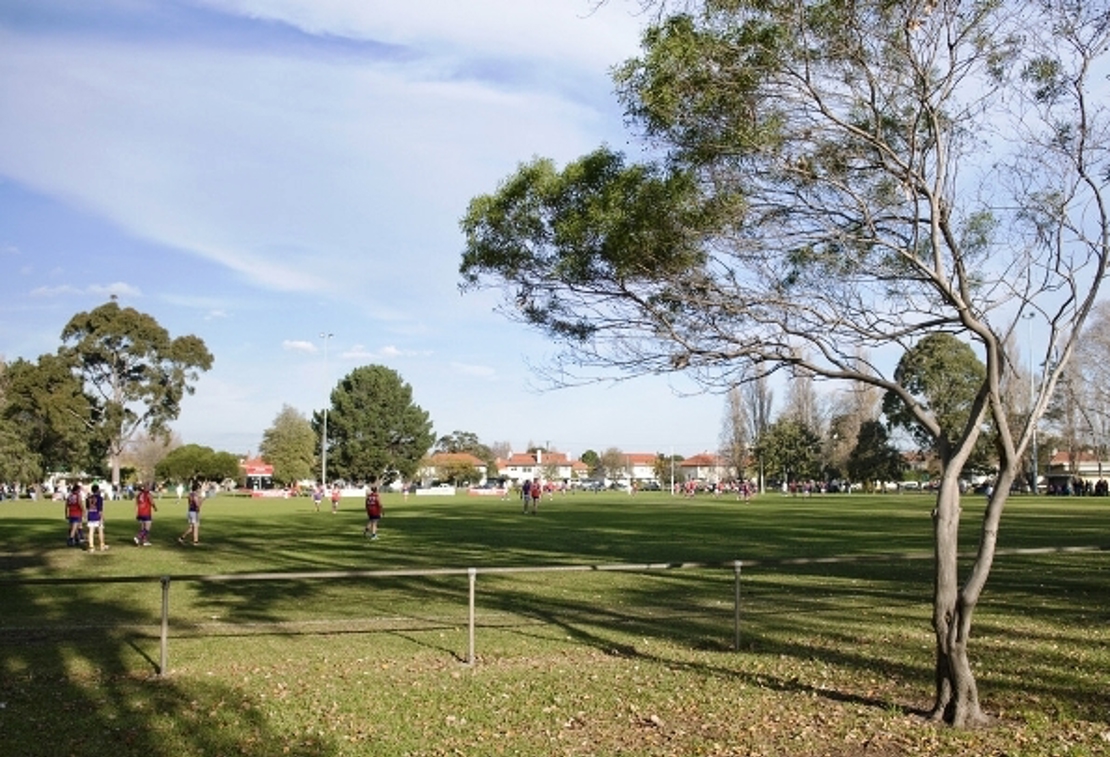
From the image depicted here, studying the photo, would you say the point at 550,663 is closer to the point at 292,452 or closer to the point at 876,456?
the point at 876,456

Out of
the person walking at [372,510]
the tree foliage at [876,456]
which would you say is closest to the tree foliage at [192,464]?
the tree foliage at [876,456]

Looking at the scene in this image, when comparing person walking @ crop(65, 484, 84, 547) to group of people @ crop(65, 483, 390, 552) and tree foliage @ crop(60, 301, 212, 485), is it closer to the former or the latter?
group of people @ crop(65, 483, 390, 552)

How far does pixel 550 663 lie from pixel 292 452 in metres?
104

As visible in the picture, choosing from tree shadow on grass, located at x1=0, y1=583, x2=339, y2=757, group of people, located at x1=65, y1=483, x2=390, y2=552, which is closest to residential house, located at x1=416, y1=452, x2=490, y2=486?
group of people, located at x1=65, y1=483, x2=390, y2=552

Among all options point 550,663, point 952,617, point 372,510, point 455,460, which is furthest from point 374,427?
point 952,617

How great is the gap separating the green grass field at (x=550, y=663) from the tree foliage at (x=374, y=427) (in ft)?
276

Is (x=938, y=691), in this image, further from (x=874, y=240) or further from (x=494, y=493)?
(x=494, y=493)

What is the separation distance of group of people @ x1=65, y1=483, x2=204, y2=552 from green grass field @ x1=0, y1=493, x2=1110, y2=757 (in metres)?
3.10

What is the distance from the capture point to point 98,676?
1017cm

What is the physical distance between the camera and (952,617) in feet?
25.8

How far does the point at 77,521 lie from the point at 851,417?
3490 inches

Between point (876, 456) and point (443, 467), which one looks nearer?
point (876, 456)

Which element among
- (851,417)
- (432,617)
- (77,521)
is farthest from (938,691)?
(851,417)

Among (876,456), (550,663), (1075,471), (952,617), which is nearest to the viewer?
(952,617)
